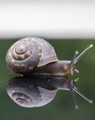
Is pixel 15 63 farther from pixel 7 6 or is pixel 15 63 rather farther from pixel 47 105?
pixel 7 6

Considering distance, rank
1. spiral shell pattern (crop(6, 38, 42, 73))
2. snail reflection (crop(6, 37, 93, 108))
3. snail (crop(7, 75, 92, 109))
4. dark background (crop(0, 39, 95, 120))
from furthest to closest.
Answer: spiral shell pattern (crop(6, 38, 42, 73)) → snail reflection (crop(6, 37, 93, 108)) → snail (crop(7, 75, 92, 109)) → dark background (crop(0, 39, 95, 120))

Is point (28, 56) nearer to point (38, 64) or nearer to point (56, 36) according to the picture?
point (38, 64)

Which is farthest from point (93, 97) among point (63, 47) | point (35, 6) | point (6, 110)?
point (35, 6)

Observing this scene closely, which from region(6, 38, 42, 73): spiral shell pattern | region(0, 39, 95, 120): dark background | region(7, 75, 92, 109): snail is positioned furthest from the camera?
region(6, 38, 42, 73): spiral shell pattern

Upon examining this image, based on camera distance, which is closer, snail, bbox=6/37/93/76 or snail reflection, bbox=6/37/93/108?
snail reflection, bbox=6/37/93/108

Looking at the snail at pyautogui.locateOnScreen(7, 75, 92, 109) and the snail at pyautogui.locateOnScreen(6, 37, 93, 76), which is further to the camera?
the snail at pyautogui.locateOnScreen(6, 37, 93, 76)

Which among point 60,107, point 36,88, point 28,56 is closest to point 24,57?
point 28,56

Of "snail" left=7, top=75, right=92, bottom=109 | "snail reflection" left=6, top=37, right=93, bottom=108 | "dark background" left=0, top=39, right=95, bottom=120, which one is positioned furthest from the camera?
"snail reflection" left=6, top=37, right=93, bottom=108
